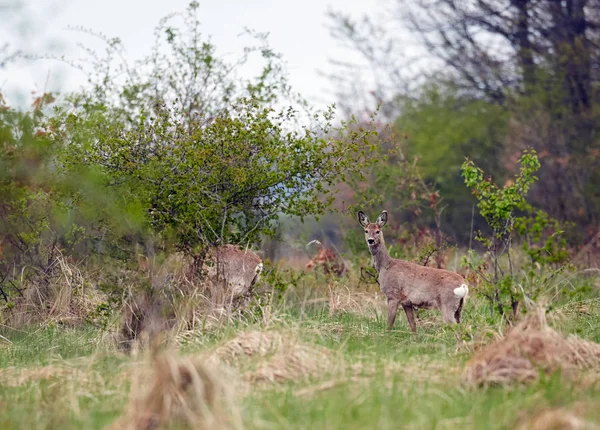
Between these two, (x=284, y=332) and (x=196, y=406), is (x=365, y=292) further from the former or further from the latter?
(x=196, y=406)

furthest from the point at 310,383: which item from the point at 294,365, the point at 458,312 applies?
the point at 458,312

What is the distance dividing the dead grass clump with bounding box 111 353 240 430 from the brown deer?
4.45 m

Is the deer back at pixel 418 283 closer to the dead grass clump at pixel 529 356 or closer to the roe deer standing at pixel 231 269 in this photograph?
the roe deer standing at pixel 231 269

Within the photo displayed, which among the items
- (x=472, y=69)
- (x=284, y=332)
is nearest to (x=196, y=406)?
(x=284, y=332)

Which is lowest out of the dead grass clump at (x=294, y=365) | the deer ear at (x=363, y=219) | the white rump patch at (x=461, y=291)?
the dead grass clump at (x=294, y=365)

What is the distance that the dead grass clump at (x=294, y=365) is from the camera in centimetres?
704

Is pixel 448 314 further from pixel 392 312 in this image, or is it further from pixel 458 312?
pixel 392 312

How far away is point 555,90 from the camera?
23.3m

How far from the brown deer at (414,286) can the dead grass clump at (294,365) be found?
9.15ft

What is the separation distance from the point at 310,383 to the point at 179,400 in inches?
55.5

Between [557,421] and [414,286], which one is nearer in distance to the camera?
[557,421]

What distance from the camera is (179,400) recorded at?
5.81m

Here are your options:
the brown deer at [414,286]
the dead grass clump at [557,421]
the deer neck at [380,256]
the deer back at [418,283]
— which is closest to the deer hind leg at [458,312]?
the brown deer at [414,286]

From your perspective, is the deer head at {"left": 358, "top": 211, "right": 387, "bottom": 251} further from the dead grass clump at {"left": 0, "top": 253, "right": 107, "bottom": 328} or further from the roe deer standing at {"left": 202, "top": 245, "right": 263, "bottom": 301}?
the dead grass clump at {"left": 0, "top": 253, "right": 107, "bottom": 328}
